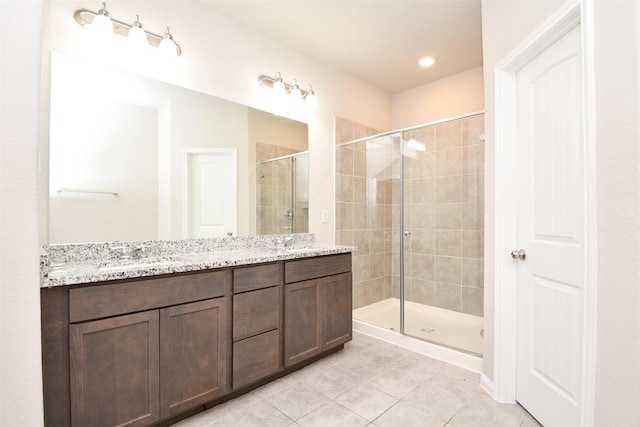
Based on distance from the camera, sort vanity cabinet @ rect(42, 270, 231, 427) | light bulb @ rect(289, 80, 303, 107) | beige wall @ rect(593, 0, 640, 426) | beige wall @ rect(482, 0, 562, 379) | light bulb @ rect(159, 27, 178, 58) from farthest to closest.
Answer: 1. light bulb @ rect(289, 80, 303, 107)
2. light bulb @ rect(159, 27, 178, 58)
3. beige wall @ rect(482, 0, 562, 379)
4. vanity cabinet @ rect(42, 270, 231, 427)
5. beige wall @ rect(593, 0, 640, 426)

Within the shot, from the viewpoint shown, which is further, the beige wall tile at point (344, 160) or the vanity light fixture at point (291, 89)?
the beige wall tile at point (344, 160)

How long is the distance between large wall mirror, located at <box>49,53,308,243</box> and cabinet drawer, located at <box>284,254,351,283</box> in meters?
0.56

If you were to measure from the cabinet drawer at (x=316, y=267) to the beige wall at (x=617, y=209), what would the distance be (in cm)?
154

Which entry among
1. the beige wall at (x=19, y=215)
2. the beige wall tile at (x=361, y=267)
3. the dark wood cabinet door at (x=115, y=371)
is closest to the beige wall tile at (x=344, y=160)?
the beige wall tile at (x=361, y=267)

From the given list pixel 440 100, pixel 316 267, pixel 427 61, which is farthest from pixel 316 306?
pixel 440 100

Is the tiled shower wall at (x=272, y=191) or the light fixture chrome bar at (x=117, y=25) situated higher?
the light fixture chrome bar at (x=117, y=25)

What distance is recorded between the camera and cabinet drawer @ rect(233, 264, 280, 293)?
1.81 meters

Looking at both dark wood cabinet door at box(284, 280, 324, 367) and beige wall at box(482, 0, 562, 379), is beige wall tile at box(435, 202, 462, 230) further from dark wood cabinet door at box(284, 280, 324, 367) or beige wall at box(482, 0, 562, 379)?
dark wood cabinet door at box(284, 280, 324, 367)

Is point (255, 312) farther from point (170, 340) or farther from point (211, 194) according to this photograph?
point (211, 194)

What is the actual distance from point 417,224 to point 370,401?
1.85 m

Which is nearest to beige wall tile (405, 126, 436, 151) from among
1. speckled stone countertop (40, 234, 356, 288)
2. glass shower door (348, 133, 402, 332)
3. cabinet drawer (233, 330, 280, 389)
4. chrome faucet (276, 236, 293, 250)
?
glass shower door (348, 133, 402, 332)

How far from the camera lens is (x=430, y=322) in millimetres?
3096

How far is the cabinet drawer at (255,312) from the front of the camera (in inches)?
71.2

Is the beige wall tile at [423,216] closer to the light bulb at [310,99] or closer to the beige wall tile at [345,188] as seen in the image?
the beige wall tile at [345,188]
